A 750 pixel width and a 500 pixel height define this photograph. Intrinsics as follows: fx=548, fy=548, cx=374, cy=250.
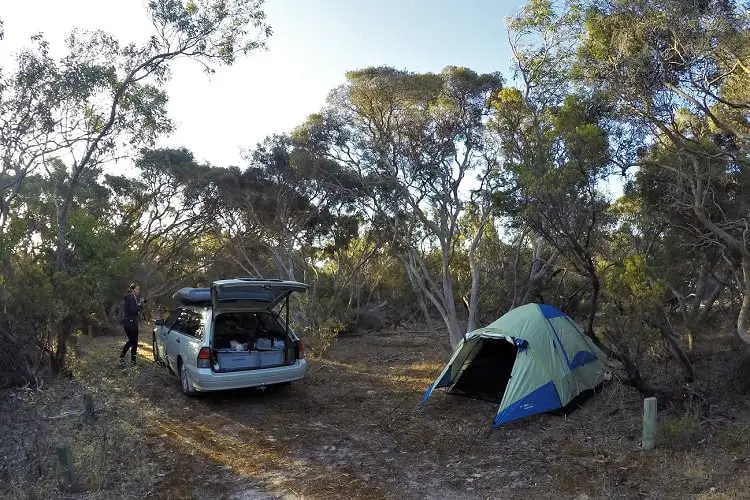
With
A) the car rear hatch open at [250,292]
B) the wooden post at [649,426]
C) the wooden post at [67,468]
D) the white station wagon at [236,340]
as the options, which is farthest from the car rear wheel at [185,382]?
the wooden post at [649,426]

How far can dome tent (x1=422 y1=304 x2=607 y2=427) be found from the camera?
730cm

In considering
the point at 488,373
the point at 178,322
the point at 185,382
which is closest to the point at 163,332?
the point at 178,322

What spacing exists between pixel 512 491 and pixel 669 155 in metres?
6.62

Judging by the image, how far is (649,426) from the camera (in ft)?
19.2

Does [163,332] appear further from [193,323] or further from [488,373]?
[488,373]

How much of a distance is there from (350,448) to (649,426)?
326 centimetres

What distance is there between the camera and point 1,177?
1104cm

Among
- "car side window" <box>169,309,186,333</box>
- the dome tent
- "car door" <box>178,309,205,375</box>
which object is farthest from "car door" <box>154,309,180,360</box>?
the dome tent

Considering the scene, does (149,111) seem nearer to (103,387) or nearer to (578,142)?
(103,387)

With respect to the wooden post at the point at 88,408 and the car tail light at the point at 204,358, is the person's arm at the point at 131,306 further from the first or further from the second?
the wooden post at the point at 88,408

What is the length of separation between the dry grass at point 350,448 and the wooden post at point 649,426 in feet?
0.28

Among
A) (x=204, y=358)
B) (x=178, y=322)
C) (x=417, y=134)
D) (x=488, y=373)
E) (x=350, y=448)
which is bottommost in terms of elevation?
(x=350, y=448)

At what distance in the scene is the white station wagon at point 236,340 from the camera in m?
7.74

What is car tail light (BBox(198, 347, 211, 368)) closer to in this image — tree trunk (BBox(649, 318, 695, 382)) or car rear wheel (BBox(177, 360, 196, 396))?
car rear wheel (BBox(177, 360, 196, 396))
